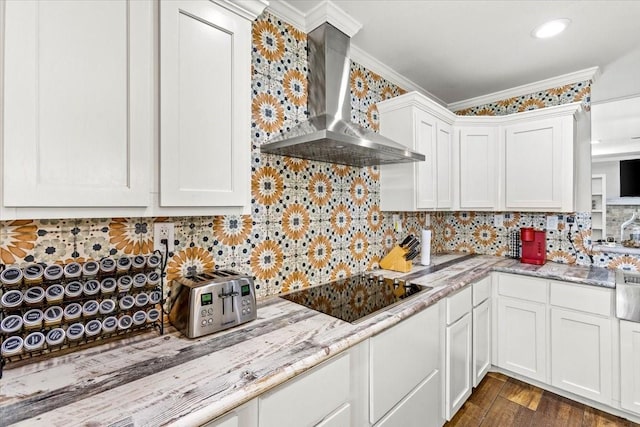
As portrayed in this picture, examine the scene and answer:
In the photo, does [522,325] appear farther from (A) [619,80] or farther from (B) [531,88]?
(A) [619,80]

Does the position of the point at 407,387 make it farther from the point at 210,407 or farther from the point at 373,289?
the point at 210,407

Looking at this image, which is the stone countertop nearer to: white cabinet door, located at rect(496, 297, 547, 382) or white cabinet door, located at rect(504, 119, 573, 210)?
white cabinet door, located at rect(496, 297, 547, 382)

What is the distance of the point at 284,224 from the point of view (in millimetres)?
1773

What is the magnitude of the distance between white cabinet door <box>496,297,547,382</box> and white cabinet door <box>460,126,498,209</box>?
35.5 inches

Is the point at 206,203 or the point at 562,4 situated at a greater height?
the point at 562,4

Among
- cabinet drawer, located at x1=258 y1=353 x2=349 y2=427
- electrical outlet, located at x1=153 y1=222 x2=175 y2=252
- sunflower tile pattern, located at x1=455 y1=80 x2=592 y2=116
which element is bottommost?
cabinet drawer, located at x1=258 y1=353 x2=349 y2=427

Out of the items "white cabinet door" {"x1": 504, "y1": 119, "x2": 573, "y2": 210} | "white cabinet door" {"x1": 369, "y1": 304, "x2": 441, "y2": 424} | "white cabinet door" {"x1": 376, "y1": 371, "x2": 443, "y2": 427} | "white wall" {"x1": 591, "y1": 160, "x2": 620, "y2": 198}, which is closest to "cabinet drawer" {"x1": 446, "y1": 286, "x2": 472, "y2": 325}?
"white cabinet door" {"x1": 369, "y1": 304, "x2": 441, "y2": 424}

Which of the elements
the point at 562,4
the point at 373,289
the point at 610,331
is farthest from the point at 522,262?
the point at 562,4

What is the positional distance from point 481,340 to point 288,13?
2.64 m

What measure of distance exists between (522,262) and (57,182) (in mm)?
3186

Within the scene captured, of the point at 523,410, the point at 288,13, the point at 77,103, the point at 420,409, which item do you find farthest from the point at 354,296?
the point at 288,13

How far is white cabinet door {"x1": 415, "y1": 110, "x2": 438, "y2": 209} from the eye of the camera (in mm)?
2299

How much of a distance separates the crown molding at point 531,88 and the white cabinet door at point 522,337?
1934mm

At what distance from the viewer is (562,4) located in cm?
170
